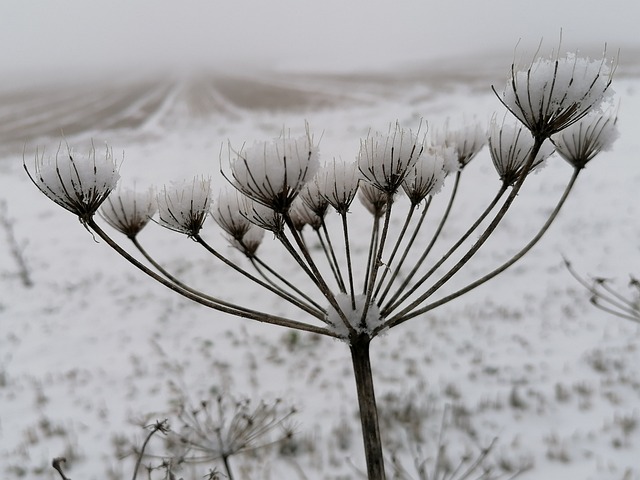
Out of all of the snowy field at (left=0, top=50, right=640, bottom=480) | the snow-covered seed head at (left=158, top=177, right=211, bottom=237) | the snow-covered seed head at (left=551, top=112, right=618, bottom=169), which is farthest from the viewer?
the snowy field at (left=0, top=50, right=640, bottom=480)

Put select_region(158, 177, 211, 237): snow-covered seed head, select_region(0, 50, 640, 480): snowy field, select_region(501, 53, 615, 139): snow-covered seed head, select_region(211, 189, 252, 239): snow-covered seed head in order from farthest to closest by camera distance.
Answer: select_region(0, 50, 640, 480): snowy field
select_region(211, 189, 252, 239): snow-covered seed head
select_region(158, 177, 211, 237): snow-covered seed head
select_region(501, 53, 615, 139): snow-covered seed head

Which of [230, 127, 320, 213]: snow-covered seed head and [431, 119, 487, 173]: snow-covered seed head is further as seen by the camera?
[431, 119, 487, 173]: snow-covered seed head

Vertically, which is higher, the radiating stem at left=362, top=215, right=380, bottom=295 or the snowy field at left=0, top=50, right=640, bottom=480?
the snowy field at left=0, top=50, right=640, bottom=480

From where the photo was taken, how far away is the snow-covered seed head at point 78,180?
1.18 meters

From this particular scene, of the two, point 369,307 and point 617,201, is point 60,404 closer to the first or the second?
point 369,307

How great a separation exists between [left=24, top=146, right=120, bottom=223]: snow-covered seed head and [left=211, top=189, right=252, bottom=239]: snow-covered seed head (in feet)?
1.19

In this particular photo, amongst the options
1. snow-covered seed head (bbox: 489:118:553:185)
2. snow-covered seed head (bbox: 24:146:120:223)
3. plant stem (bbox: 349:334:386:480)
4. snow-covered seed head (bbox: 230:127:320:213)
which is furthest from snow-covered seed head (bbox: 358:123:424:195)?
snow-covered seed head (bbox: 24:146:120:223)

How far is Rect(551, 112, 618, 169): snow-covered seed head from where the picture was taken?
1410 mm

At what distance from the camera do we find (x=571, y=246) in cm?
1116

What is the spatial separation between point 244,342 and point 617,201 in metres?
10.9

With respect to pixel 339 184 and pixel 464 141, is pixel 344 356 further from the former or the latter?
pixel 339 184

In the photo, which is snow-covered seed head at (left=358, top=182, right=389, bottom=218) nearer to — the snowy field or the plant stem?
the snowy field

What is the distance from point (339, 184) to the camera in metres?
1.32

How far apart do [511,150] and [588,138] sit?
266 mm
